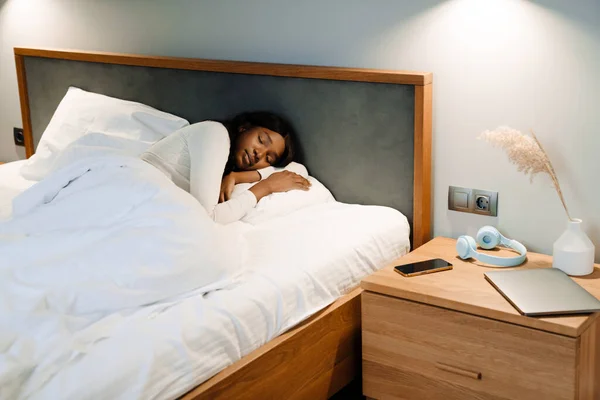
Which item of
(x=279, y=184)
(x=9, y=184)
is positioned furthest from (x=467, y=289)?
(x=9, y=184)

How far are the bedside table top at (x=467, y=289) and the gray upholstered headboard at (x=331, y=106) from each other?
1.07ft

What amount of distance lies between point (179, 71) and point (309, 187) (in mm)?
776

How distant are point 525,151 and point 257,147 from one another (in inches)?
37.9

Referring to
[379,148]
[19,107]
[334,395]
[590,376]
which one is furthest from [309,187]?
[19,107]

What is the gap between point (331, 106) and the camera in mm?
2662

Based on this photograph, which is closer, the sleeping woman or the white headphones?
the white headphones

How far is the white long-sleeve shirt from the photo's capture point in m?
2.48

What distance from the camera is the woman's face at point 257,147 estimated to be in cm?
271

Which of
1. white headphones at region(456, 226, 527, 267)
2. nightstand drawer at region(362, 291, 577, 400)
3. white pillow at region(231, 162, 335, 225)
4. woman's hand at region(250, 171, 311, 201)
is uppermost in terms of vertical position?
woman's hand at region(250, 171, 311, 201)

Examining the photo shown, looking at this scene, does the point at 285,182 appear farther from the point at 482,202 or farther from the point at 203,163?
the point at 482,202

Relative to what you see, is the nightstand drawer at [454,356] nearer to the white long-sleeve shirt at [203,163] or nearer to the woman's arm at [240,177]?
the white long-sleeve shirt at [203,163]

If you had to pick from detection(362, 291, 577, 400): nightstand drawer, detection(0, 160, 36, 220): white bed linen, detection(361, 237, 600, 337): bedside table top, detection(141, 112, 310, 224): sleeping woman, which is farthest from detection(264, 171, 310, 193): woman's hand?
detection(0, 160, 36, 220): white bed linen

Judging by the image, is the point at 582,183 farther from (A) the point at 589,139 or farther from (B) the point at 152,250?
(B) the point at 152,250

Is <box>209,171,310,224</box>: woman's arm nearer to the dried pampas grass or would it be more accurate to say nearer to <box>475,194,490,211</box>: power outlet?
<box>475,194,490,211</box>: power outlet
